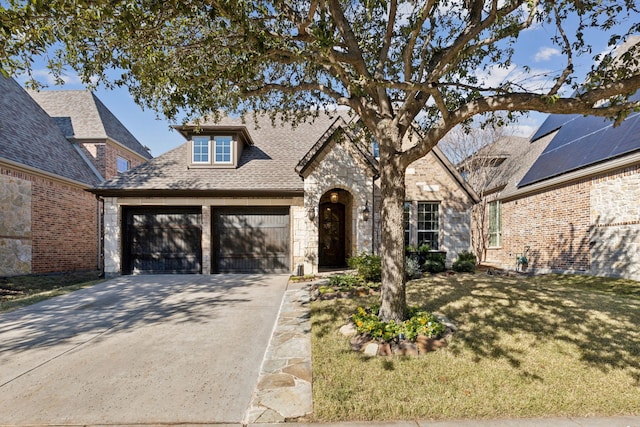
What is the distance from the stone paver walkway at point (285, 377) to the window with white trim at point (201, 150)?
9.16 m

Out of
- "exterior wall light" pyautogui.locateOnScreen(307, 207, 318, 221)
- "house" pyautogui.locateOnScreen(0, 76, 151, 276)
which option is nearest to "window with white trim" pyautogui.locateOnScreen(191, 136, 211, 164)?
"house" pyautogui.locateOnScreen(0, 76, 151, 276)

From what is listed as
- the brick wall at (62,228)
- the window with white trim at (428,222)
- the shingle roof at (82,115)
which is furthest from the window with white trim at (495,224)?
the shingle roof at (82,115)

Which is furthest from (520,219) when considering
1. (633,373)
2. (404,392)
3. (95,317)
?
(95,317)

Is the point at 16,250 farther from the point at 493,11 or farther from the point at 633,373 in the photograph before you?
the point at 633,373

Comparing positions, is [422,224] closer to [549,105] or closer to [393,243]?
[393,243]

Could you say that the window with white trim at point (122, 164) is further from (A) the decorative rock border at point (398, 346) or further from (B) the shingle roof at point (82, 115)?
(A) the decorative rock border at point (398, 346)

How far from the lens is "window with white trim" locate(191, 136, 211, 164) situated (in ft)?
43.3

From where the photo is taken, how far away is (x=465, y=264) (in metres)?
12.0

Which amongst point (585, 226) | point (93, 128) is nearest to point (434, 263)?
point (585, 226)

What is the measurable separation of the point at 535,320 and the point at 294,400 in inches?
198

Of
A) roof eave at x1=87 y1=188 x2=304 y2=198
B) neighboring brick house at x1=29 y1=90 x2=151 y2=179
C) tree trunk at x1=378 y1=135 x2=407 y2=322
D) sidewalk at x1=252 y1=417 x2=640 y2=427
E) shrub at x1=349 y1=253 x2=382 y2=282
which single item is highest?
neighboring brick house at x1=29 y1=90 x2=151 y2=179

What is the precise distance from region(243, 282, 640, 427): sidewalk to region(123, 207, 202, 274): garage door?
8319mm

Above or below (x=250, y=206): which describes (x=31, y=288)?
below

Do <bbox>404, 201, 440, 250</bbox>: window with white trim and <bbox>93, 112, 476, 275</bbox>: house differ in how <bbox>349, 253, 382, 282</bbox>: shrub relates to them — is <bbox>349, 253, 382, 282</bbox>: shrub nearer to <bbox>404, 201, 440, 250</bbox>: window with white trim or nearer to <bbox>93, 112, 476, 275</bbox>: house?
<bbox>93, 112, 476, 275</bbox>: house
